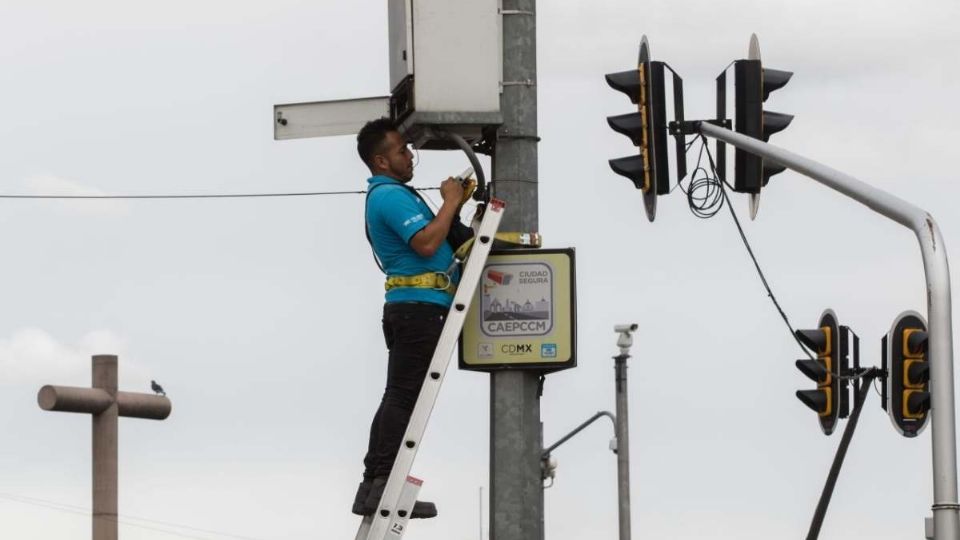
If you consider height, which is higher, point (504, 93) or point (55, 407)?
point (504, 93)

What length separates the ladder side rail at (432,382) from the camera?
10539 millimetres

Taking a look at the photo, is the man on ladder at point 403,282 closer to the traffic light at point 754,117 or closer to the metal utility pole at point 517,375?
the metal utility pole at point 517,375

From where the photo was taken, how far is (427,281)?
11133 millimetres

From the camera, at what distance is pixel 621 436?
104 ft

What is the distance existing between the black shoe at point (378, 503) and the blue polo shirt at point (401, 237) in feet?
3.03

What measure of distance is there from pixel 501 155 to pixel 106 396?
6.20 metres

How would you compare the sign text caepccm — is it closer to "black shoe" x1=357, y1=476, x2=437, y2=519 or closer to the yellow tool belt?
the yellow tool belt

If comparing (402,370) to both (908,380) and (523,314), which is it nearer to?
(523,314)

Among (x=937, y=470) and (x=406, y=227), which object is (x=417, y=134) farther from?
(x=937, y=470)

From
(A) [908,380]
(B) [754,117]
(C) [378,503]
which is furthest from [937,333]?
(C) [378,503]

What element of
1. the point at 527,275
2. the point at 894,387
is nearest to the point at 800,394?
the point at 894,387

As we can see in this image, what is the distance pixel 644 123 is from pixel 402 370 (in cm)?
441

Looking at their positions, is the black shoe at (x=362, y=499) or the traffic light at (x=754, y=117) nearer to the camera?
the black shoe at (x=362, y=499)

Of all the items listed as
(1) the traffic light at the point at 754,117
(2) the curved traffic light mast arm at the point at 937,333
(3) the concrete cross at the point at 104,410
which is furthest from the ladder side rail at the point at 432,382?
(3) the concrete cross at the point at 104,410
